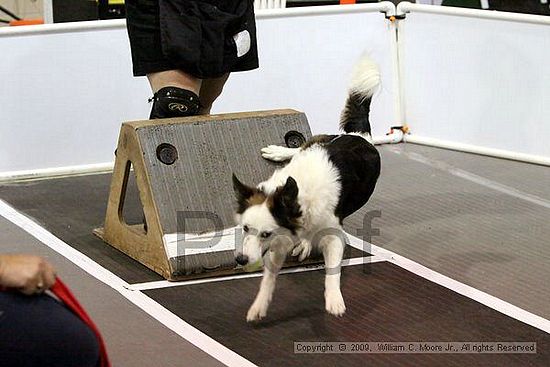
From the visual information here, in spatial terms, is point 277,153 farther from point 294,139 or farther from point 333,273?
→ point 333,273

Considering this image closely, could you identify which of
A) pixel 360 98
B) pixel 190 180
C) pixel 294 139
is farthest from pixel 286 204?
pixel 360 98

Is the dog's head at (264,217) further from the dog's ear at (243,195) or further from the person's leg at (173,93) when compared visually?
the person's leg at (173,93)

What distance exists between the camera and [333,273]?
3111 mm

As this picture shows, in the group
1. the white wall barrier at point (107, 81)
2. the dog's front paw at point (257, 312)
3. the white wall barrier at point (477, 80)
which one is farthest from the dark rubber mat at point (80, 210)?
the white wall barrier at point (477, 80)

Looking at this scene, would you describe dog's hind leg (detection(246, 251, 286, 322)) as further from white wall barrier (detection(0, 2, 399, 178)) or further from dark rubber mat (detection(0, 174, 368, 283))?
white wall barrier (detection(0, 2, 399, 178))

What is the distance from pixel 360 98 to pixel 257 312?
118 cm

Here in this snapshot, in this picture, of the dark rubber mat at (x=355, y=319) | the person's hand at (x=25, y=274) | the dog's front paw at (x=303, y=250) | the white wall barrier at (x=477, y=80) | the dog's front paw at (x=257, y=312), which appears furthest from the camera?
the white wall barrier at (x=477, y=80)

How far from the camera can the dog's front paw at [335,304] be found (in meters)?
3.02

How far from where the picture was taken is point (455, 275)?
3518 mm

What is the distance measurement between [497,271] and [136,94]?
2.20 metres

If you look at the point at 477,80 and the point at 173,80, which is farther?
the point at 477,80

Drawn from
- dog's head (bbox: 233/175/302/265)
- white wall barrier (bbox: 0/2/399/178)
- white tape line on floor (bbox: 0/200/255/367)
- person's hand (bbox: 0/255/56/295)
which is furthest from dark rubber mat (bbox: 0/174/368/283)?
person's hand (bbox: 0/255/56/295)

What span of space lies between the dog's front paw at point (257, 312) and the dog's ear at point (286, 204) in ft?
0.88

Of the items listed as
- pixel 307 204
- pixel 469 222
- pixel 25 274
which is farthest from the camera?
pixel 469 222
